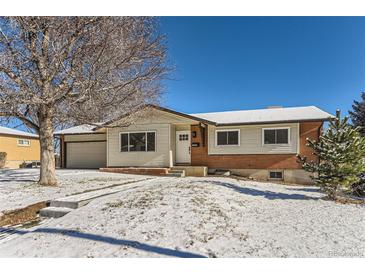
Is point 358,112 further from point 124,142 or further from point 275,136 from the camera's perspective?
point 124,142

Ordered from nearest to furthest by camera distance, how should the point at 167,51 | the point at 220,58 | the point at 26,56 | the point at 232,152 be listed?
the point at 26,56
the point at 167,51
the point at 220,58
the point at 232,152

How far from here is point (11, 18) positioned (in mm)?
5965

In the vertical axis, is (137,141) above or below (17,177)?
above

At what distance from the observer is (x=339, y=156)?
679cm

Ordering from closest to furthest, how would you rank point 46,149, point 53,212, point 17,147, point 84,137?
point 53,212 < point 46,149 < point 84,137 < point 17,147

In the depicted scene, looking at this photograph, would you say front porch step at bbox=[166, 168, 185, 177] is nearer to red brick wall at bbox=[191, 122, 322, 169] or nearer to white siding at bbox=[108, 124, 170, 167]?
white siding at bbox=[108, 124, 170, 167]

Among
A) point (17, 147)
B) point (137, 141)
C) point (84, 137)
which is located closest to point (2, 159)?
point (17, 147)

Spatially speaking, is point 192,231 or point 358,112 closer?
point 192,231

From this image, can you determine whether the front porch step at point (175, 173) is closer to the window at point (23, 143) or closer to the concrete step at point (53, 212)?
the concrete step at point (53, 212)

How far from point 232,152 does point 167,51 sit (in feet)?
23.7

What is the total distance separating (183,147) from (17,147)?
1792cm

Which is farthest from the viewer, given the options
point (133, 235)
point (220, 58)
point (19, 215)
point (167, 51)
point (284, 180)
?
point (284, 180)
